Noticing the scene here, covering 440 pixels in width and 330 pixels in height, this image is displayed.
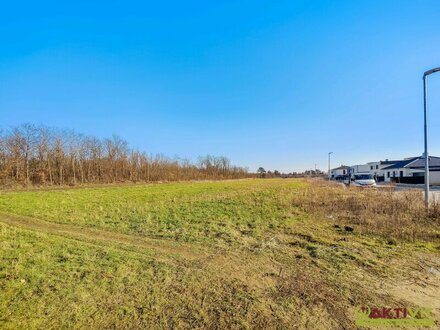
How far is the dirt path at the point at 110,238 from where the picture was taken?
6.38 metres

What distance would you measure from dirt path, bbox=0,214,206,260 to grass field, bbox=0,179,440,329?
0.12 feet

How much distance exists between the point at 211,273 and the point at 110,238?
416 centimetres

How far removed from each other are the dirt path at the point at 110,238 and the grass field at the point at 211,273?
38mm

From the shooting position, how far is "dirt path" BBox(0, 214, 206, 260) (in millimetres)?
6379

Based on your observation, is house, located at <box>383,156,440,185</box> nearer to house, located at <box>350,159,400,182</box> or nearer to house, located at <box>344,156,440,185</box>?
house, located at <box>344,156,440,185</box>

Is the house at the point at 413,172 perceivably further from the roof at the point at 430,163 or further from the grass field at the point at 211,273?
the grass field at the point at 211,273

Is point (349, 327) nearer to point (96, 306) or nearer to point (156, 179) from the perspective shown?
point (96, 306)

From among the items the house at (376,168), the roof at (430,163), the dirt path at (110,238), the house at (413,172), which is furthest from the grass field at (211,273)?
the house at (376,168)

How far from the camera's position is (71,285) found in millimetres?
4242

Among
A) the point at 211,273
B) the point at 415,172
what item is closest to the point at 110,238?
the point at 211,273

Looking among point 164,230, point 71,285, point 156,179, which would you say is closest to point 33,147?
point 156,179

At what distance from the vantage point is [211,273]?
4.93 metres

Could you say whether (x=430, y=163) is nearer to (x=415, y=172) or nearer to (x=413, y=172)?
(x=415, y=172)

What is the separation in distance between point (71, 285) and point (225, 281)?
2.75 metres
